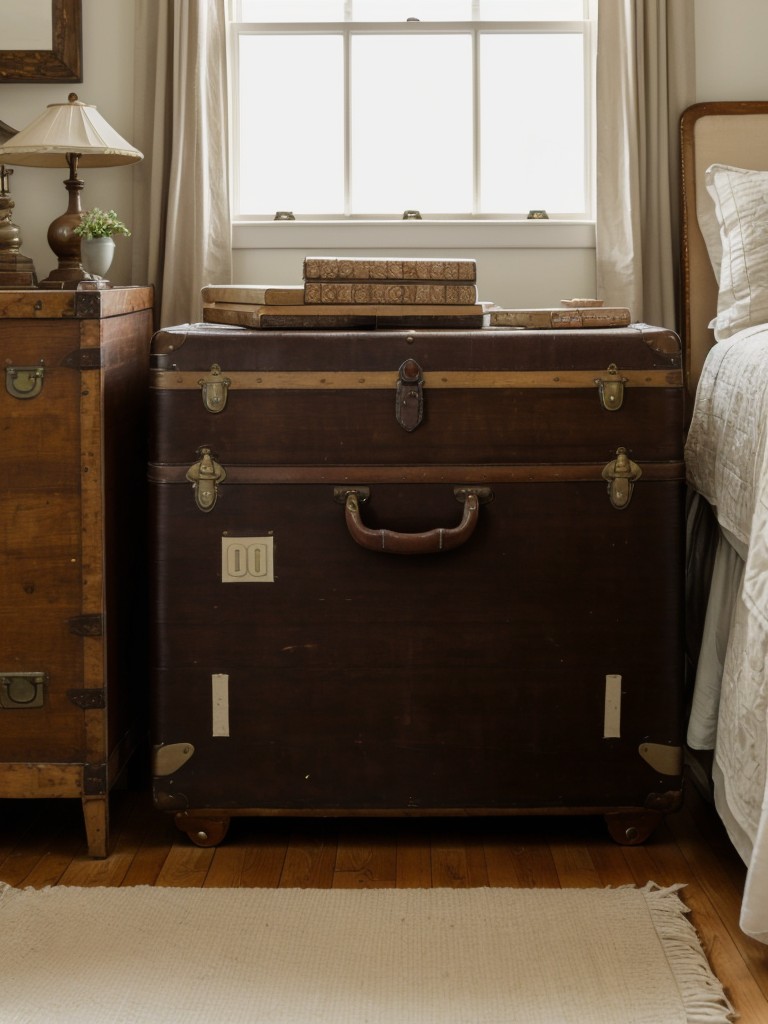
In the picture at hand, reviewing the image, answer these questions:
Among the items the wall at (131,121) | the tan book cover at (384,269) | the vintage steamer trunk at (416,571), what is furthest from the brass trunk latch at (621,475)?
the wall at (131,121)

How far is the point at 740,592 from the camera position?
6.47 ft

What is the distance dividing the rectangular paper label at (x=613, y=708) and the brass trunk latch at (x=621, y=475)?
328 millimetres

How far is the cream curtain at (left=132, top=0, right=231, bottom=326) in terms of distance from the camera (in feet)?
8.68

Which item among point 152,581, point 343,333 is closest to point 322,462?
point 343,333

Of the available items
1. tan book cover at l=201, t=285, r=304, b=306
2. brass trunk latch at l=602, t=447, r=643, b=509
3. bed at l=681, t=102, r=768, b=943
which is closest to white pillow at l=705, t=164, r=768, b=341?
bed at l=681, t=102, r=768, b=943

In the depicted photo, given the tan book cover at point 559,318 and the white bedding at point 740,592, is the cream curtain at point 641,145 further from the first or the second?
the tan book cover at point 559,318

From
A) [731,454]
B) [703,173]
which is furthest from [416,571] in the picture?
[703,173]

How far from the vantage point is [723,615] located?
2.25m

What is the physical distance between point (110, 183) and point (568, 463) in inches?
55.9

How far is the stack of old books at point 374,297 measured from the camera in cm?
209

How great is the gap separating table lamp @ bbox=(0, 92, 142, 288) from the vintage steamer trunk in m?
0.54

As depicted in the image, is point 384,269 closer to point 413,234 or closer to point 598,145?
point 413,234

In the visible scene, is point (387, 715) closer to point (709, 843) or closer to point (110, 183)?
point (709, 843)

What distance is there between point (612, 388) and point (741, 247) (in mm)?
658
